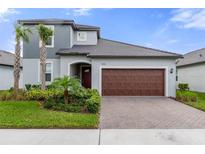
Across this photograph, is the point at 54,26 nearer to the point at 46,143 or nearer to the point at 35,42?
the point at 35,42

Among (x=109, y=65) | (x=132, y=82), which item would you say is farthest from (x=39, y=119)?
(x=132, y=82)

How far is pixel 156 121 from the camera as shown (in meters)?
9.27

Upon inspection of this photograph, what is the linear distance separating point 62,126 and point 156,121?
12.6 feet

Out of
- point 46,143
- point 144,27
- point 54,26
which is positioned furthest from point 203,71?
point 46,143

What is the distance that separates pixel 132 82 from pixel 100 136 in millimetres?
10897

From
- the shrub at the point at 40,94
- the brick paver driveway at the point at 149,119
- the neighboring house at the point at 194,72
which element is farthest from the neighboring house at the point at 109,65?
the neighboring house at the point at 194,72

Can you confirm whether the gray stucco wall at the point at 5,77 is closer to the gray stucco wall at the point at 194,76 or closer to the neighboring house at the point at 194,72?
the neighboring house at the point at 194,72

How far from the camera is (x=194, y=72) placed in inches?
968

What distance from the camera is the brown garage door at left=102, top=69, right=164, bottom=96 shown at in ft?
57.9

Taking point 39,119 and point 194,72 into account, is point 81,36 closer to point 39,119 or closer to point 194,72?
point 194,72

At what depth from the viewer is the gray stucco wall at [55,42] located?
19.1m
